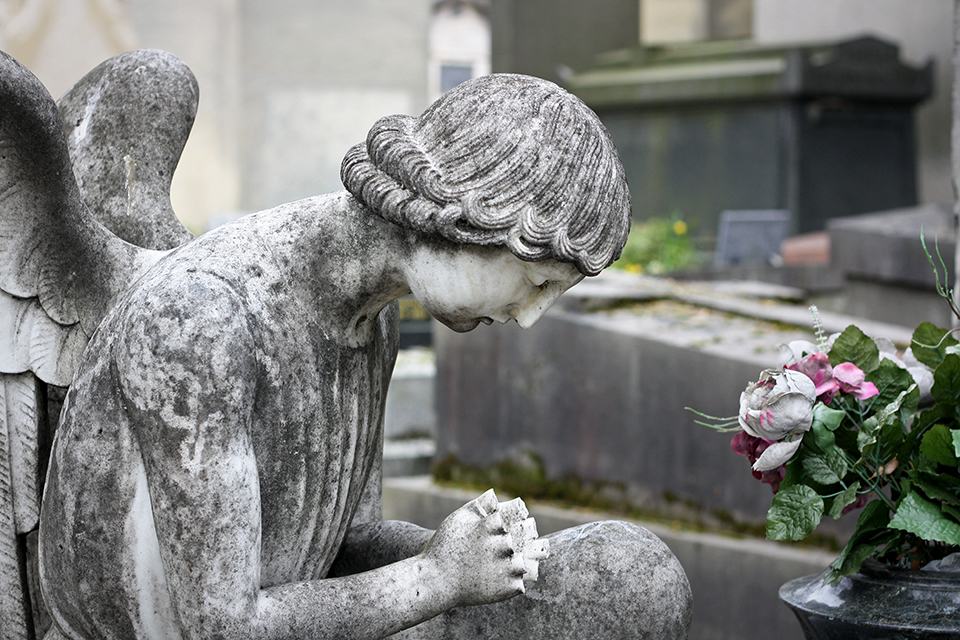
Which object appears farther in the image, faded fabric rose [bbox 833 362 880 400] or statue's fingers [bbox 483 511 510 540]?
faded fabric rose [bbox 833 362 880 400]

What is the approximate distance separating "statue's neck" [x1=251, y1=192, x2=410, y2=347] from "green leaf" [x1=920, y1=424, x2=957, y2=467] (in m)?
1.01

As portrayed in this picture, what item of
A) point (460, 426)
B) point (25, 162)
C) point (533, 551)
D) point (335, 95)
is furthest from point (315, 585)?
point (335, 95)

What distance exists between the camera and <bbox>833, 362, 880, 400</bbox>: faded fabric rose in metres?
2.04

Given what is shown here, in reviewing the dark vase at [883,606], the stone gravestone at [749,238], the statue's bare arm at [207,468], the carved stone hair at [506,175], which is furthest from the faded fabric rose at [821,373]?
the stone gravestone at [749,238]

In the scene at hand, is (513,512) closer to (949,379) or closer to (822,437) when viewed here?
(822,437)

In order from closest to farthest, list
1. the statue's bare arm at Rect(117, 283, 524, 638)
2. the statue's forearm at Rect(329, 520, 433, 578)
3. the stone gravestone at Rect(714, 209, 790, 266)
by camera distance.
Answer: the statue's bare arm at Rect(117, 283, 524, 638), the statue's forearm at Rect(329, 520, 433, 578), the stone gravestone at Rect(714, 209, 790, 266)

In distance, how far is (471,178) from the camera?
4.83ft

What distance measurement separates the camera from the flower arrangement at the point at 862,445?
1988 millimetres

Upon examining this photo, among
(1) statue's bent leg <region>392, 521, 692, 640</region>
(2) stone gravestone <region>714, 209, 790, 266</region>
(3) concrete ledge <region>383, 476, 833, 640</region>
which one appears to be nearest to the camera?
(1) statue's bent leg <region>392, 521, 692, 640</region>

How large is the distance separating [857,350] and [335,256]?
3.54ft

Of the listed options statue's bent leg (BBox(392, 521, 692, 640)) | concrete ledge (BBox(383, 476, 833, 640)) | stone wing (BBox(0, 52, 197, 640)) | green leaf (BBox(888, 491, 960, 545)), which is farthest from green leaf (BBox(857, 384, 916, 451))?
concrete ledge (BBox(383, 476, 833, 640))

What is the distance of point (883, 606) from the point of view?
1980 mm

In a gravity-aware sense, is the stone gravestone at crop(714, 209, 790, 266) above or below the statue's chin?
below

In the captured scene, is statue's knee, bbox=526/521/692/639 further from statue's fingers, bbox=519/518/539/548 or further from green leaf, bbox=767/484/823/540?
green leaf, bbox=767/484/823/540
